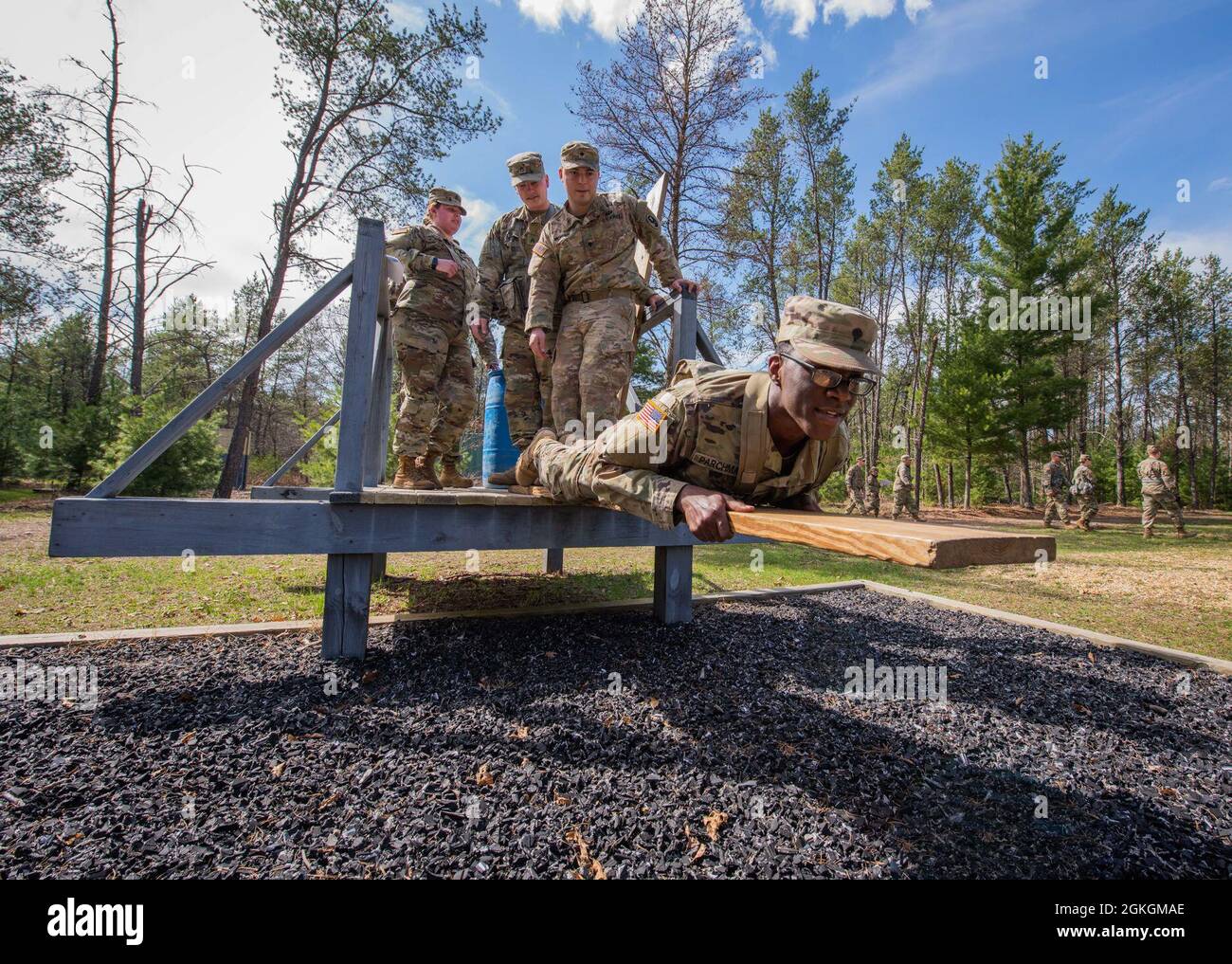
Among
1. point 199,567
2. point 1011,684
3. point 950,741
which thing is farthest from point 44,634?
point 1011,684

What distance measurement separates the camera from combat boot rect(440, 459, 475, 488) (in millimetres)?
4344

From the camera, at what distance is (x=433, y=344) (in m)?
3.96

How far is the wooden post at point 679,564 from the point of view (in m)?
3.71

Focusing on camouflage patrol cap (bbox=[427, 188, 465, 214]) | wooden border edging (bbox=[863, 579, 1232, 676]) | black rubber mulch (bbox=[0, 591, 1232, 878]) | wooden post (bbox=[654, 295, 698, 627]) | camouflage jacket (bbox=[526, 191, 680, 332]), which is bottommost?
black rubber mulch (bbox=[0, 591, 1232, 878])

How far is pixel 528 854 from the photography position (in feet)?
5.20

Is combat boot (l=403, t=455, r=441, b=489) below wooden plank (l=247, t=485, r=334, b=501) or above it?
above

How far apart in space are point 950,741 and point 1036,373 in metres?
20.5

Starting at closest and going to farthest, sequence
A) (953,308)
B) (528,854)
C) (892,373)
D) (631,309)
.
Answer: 1. (528,854)
2. (631,309)
3. (953,308)
4. (892,373)

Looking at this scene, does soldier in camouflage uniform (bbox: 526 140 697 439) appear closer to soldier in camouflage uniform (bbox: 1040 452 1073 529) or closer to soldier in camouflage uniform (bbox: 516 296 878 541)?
soldier in camouflage uniform (bbox: 516 296 878 541)

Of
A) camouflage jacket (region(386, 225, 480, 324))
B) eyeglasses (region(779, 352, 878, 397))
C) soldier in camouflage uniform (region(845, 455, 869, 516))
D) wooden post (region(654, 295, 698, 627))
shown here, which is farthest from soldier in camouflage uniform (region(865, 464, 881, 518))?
eyeglasses (region(779, 352, 878, 397))

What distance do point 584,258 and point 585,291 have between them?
20 centimetres

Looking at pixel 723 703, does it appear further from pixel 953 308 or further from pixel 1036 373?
pixel 953 308

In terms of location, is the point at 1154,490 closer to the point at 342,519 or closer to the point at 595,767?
the point at 595,767

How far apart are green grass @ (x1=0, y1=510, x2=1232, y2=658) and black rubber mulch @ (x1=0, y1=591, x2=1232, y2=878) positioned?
1050mm
